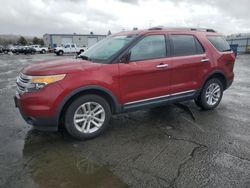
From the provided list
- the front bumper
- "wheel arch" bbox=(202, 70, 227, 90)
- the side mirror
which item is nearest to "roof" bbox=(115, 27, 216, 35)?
the side mirror

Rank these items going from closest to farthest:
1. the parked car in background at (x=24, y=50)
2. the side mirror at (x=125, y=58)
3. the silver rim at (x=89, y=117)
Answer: the silver rim at (x=89, y=117)
the side mirror at (x=125, y=58)
the parked car in background at (x=24, y=50)

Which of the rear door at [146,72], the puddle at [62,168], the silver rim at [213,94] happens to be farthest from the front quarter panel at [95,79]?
the silver rim at [213,94]

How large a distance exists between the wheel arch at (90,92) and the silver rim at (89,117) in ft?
0.64

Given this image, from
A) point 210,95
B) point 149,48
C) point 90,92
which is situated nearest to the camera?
point 90,92

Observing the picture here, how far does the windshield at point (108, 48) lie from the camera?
459 cm

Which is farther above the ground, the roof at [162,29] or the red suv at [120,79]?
the roof at [162,29]

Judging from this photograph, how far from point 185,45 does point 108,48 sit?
168cm

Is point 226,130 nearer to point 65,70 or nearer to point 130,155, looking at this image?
point 130,155

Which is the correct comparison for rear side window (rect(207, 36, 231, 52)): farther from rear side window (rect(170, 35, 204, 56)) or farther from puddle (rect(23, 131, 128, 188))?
puddle (rect(23, 131, 128, 188))

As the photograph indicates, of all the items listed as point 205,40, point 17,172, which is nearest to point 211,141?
point 205,40

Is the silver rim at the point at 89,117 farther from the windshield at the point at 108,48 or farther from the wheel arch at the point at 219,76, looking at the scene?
the wheel arch at the point at 219,76

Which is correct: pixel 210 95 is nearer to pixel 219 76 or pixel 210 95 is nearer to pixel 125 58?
pixel 219 76

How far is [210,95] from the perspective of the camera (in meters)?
5.96

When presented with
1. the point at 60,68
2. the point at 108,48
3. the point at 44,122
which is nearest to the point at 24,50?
the point at 108,48
